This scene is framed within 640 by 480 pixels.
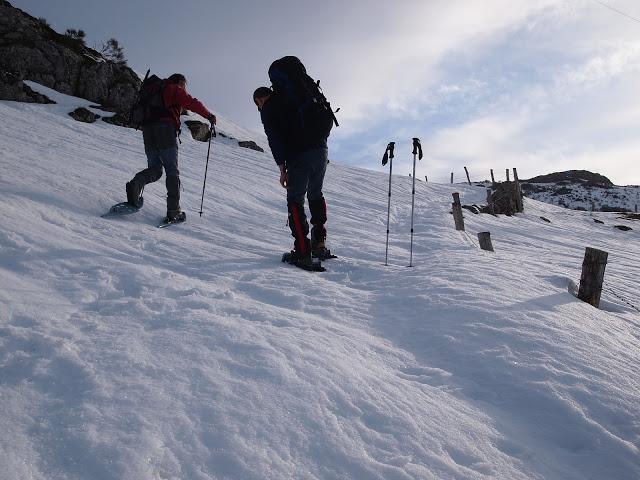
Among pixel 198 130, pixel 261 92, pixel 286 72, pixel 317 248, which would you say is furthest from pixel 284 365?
pixel 198 130

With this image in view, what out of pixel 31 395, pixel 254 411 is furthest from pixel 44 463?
pixel 254 411

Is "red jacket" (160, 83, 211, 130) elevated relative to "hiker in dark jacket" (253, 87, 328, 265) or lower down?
elevated

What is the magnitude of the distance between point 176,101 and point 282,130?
6.76 feet

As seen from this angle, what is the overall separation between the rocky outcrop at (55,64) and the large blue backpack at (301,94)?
2183 cm

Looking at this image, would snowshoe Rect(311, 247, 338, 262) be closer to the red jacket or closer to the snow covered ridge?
the red jacket

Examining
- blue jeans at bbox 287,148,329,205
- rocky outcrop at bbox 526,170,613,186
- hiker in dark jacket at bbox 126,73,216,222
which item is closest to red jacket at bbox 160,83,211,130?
hiker in dark jacket at bbox 126,73,216,222

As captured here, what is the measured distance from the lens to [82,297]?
8.32ft

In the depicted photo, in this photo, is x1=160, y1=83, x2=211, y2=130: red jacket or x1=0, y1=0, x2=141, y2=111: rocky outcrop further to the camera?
x1=0, y1=0, x2=141, y2=111: rocky outcrop

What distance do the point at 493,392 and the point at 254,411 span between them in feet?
4.58

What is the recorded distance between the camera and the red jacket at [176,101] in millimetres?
5301

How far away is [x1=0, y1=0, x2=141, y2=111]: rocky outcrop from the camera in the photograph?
21156mm

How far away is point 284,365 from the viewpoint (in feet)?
6.59

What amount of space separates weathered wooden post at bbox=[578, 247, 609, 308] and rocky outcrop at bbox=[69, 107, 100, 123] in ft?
63.8

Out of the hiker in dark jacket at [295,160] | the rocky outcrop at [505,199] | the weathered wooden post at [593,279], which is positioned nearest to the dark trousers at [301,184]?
the hiker in dark jacket at [295,160]
